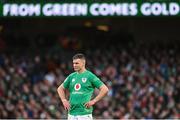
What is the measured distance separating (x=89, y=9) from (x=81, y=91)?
27.6 feet

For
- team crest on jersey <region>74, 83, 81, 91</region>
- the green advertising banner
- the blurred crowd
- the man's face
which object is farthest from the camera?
the blurred crowd

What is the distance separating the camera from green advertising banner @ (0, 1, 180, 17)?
17.3 m

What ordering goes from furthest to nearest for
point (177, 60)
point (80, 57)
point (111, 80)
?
point (177, 60) → point (111, 80) → point (80, 57)

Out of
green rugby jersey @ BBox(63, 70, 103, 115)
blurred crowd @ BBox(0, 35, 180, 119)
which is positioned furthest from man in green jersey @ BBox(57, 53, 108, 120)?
blurred crowd @ BBox(0, 35, 180, 119)

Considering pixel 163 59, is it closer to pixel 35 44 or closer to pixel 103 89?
pixel 35 44

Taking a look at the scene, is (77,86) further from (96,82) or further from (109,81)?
(109,81)

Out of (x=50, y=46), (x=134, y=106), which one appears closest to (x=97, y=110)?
(x=134, y=106)

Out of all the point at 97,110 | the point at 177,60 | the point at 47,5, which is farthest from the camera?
the point at 177,60

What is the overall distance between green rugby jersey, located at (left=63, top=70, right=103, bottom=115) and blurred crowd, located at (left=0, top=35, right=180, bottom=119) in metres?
8.71

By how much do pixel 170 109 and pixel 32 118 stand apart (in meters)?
4.32

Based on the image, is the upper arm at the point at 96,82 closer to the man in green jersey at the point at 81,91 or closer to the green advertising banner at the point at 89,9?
the man in green jersey at the point at 81,91

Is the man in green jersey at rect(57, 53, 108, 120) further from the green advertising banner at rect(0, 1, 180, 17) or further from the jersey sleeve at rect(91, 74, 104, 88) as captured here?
the green advertising banner at rect(0, 1, 180, 17)

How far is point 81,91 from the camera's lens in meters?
9.40

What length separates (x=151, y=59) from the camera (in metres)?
21.2
